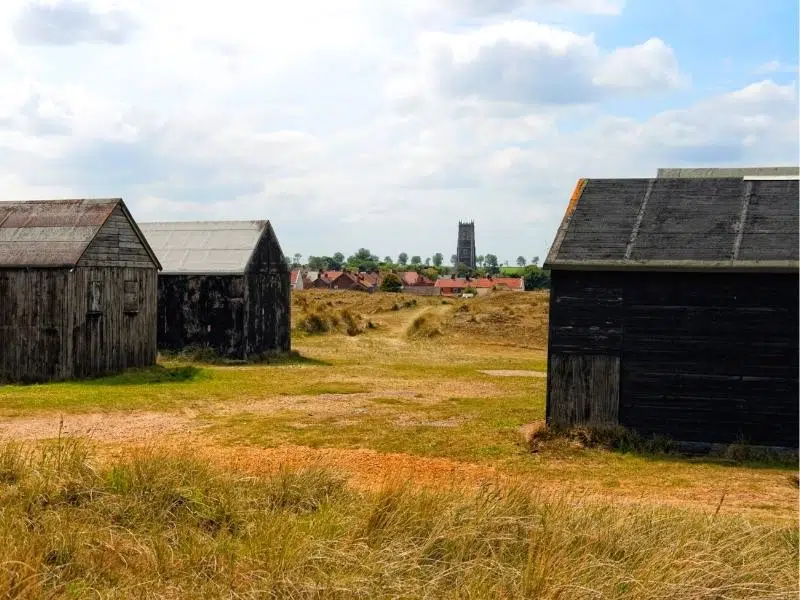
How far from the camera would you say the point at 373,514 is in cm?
834

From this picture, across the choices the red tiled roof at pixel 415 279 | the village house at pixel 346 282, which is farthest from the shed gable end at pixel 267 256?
the red tiled roof at pixel 415 279

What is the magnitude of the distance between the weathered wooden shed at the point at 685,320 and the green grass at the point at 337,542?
18.2 ft

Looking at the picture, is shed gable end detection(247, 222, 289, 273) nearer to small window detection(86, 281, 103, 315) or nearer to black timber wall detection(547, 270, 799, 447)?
small window detection(86, 281, 103, 315)

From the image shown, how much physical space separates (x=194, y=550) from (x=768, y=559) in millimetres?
5032

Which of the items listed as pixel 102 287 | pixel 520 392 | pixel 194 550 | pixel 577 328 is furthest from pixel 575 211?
pixel 102 287

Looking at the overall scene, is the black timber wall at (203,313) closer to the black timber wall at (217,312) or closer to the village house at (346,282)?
the black timber wall at (217,312)

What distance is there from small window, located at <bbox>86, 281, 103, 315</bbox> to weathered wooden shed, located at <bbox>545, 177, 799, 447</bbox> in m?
13.7

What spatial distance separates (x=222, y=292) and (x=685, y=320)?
1830cm

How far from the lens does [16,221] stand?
25000mm

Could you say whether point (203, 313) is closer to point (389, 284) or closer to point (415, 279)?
point (389, 284)

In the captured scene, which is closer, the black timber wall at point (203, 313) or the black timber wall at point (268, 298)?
the black timber wall at point (203, 313)

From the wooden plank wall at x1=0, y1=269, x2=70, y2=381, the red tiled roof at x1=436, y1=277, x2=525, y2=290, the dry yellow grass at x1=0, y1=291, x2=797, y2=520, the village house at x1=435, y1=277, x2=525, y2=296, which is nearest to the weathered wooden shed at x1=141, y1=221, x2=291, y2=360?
the dry yellow grass at x1=0, y1=291, x2=797, y2=520

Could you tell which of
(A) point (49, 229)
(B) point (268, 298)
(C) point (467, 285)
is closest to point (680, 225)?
(A) point (49, 229)

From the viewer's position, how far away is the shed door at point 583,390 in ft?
51.5
